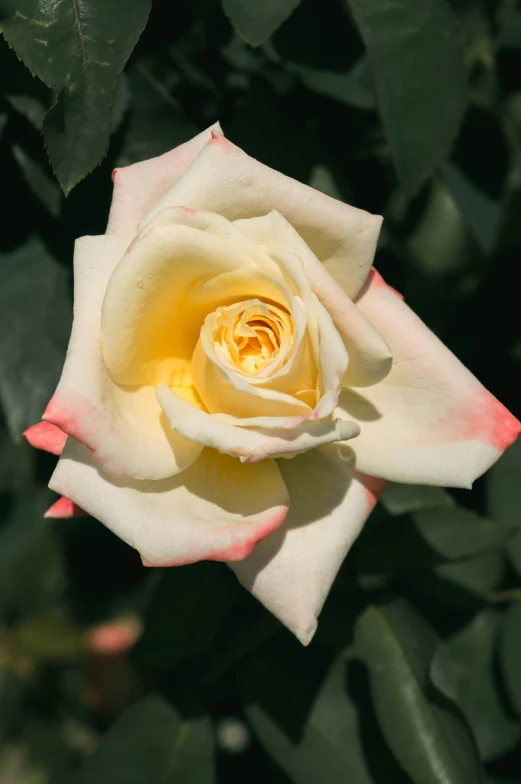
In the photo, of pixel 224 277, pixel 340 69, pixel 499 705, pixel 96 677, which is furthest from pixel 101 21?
pixel 96 677

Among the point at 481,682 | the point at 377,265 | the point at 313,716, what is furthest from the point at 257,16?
the point at 481,682

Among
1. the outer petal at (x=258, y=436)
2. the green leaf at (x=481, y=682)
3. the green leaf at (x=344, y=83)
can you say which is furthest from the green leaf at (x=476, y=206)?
the outer petal at (x=258, y=436)

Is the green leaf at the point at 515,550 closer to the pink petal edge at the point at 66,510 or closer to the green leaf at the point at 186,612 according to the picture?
the green leaf at the point at 186,612

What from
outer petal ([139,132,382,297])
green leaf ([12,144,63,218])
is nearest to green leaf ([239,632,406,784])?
outer petal ([139,132,382,297])

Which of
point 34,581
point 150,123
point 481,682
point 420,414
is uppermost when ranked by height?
Answer: point 150,123

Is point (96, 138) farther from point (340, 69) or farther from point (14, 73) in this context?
point (340, 69)

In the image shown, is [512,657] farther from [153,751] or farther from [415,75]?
[415,75]
